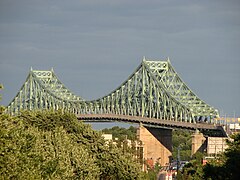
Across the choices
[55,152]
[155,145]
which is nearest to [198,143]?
[155,145]

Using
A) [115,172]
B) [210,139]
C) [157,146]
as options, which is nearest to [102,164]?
[115,172]

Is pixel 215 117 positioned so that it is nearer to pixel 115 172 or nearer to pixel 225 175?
pixel 115 172

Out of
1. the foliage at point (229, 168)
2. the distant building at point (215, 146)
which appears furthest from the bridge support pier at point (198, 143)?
the foliage at point (229, 168)

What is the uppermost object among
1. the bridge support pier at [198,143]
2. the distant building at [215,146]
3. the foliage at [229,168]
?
the bridge support pier at [198,143]

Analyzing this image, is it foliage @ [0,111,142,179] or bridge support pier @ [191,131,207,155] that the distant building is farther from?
foliage @ [0,111,142,179]

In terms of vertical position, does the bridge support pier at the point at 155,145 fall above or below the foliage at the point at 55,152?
above

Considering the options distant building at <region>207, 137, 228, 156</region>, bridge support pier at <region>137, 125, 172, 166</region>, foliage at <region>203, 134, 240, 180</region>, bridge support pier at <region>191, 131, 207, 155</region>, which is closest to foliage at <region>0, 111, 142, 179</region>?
foliage at <region>203, 134, 240, 180</region>

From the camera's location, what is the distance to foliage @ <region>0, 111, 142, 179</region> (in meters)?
56.6

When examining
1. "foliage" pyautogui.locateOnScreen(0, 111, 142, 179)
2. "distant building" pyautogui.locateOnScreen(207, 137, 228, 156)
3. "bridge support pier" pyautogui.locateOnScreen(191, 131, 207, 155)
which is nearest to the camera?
"foliage" pyautogui.locateOnScreen(0, 111, 142, 179)

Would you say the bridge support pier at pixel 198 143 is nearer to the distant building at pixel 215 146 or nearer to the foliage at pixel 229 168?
the distant building at pixel 215 146

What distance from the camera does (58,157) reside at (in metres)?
76.4

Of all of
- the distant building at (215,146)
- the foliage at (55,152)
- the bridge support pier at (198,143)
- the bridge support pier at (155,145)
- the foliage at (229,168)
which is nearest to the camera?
the foliage at (55,152)

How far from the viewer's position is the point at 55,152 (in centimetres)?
8056

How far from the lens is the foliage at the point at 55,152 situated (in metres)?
56.6
